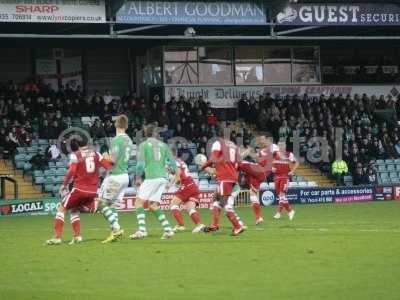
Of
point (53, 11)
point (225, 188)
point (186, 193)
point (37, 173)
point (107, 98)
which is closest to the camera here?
point (225, 188)

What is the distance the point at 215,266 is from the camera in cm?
1338

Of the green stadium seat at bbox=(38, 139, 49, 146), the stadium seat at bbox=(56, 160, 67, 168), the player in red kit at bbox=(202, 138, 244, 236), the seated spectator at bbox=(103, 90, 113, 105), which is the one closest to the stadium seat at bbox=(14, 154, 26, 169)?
the green stadium seat at bbox=(38, 139, 49, 146)

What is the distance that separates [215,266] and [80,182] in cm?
452

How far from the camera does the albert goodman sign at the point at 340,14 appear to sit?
34.6 meters

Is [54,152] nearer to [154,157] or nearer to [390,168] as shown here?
[390,168]

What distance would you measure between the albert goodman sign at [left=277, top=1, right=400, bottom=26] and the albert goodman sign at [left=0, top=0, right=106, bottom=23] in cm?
685

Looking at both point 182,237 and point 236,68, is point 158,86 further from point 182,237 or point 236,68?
point 182,237

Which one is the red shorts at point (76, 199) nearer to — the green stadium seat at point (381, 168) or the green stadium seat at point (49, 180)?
the green stadium seat at point (49, 180)

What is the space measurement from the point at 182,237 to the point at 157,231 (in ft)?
7.48

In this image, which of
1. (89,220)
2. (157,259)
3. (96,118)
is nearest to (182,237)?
(157,259)

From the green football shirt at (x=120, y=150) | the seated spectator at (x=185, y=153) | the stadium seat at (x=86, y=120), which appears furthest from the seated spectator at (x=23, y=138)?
the green football shirt at (x=120, y=150)

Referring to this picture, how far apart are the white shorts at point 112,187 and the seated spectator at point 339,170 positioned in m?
20.4

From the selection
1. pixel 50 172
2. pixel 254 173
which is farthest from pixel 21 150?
pixel 254 173

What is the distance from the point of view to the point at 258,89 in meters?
42.8
